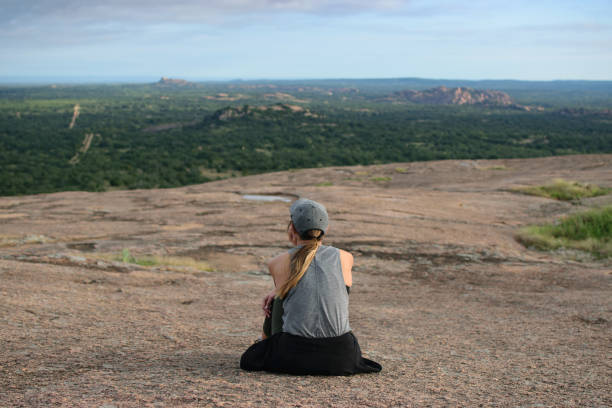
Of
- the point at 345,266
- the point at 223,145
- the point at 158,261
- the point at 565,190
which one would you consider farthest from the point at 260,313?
the point at 223,145

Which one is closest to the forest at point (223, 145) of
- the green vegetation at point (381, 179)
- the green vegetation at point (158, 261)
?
the green vegetation at point (381, 179)

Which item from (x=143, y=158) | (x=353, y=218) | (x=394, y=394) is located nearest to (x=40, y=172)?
(x=143, y=158)

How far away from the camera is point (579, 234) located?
1159cm

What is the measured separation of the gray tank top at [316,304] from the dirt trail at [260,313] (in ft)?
1.11

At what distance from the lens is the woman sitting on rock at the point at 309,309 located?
3176 millimetres

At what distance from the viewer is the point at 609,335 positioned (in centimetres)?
507

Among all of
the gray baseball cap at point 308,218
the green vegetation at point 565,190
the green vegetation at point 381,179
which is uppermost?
the gray baseball cap at point 308,218

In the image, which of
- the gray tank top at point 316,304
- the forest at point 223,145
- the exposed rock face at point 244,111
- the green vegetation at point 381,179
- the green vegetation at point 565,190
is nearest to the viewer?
the gray tank top at point 316,304

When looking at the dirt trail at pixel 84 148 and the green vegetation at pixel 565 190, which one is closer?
the green vegetation at pixel 565 190

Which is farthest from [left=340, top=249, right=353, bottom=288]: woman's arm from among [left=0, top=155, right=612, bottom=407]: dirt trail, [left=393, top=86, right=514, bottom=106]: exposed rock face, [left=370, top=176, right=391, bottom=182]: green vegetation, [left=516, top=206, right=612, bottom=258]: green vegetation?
[left=393, top=86, right=514, bottom=106]: exposed rock face

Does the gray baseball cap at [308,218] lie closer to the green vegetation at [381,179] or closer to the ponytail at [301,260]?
the ponytail at [301,260]

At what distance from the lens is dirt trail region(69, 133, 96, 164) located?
44381 mm

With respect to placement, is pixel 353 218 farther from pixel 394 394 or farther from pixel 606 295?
pixel 394 394

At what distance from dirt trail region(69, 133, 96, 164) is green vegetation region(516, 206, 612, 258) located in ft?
132
